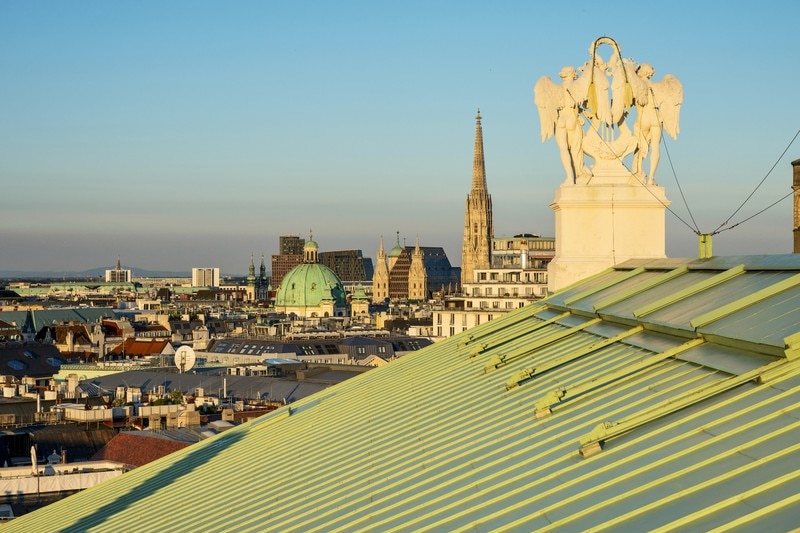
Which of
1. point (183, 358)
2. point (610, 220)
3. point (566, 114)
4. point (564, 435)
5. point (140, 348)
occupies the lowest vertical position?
point (140, 348)

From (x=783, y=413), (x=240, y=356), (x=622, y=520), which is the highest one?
(x=783, y=413)

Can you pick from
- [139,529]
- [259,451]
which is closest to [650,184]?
[259,451]

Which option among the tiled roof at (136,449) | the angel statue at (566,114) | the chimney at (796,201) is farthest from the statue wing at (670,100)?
the tiled roof at (136,449)

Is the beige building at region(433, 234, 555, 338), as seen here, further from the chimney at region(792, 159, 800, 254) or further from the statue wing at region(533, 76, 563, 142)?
the statue wing at region(533, 76, 563, 142)

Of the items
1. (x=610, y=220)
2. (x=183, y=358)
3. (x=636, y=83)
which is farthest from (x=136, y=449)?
(x=183, y=358)

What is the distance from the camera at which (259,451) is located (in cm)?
1912

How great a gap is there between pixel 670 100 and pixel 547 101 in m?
1.81

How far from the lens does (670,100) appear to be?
2000 centimetres

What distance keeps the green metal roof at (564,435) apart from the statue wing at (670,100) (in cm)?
239

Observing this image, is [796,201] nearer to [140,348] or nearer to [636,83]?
[636,83]

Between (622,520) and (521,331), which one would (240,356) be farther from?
(622,520)

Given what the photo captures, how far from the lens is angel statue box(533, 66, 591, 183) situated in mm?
20062

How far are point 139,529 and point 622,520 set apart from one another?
Result: 9.57 m

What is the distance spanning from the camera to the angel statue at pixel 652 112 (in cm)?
1991
